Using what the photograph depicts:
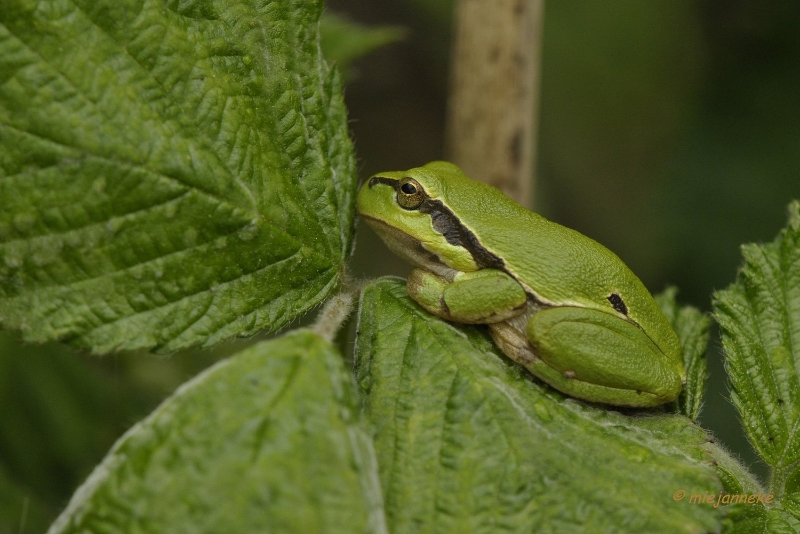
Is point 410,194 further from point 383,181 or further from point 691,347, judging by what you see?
point 691,347

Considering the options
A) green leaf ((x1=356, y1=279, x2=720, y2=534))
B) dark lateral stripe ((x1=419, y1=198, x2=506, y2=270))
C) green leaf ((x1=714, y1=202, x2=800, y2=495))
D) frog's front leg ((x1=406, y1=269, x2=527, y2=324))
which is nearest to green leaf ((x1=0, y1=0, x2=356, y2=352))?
frog's front leg ((x1=406, y1=269, x2=527, y2=324))

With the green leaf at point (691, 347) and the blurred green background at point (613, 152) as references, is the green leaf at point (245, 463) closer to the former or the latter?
the green leaf at point (691, 347)

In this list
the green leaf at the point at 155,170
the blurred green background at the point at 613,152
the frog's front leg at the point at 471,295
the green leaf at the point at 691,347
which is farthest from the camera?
the blurred green background at the point at 613,152

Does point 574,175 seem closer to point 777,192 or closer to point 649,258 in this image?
point 649,258

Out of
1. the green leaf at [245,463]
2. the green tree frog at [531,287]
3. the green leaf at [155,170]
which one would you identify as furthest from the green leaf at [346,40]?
the green leaf at [245,463]

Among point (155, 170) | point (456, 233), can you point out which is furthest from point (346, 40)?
point (155, 170)

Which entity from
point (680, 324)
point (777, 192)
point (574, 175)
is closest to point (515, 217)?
point (680, 324)

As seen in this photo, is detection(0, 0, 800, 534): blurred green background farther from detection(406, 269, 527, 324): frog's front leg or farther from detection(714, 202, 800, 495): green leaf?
detection(406, 269, 527, 324): frog's front leg
